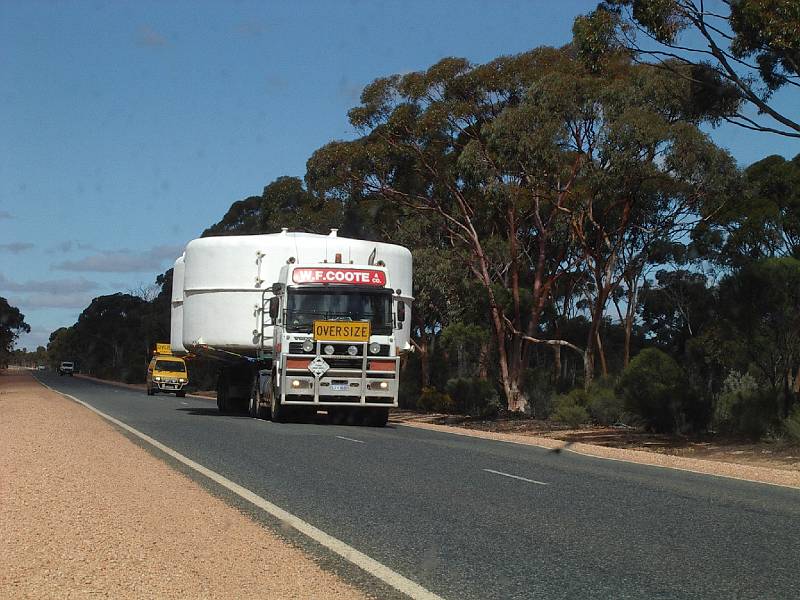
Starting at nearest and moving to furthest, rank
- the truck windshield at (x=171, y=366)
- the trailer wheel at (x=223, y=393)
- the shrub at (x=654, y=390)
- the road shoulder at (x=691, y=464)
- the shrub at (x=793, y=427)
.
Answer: the road shoulder at (x=691, y=464) → the shrub at (x=793, y=427) → the shrub at (x=654, y=390) → the trailer wheel at (x=223, y=393) → the truck windshield at (x=171, y=366)

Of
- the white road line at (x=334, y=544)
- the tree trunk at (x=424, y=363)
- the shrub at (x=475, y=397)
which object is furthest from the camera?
the tree trunk at (x=424, y=363)

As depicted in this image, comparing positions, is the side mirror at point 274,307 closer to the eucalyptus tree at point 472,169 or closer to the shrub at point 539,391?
the eucalyptus tree at point 472,169

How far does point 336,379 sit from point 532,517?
14446 millimetres

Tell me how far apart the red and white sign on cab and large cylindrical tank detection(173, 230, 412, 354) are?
4.33 feet

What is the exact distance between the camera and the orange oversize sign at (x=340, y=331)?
24.2 metres

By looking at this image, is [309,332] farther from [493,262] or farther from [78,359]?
[78,359]

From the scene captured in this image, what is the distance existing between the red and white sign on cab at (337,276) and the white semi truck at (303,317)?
23 mm

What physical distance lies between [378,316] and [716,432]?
9.51 m

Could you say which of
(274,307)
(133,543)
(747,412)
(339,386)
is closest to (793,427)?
(747,412)

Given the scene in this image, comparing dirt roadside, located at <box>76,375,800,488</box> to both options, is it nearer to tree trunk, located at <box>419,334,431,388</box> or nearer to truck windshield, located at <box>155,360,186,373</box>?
tree trunk, located at <box>419,334,431,388</box>

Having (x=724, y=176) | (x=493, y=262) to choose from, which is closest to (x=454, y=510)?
(x=724, y=176)

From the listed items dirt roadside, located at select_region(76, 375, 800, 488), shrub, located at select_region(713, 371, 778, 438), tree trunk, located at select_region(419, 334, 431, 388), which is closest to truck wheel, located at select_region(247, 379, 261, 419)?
dirt roadside, located at select_region(76, 375, 800, 488)

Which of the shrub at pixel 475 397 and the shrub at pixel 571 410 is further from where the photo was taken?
the shrub at pixel 475 397

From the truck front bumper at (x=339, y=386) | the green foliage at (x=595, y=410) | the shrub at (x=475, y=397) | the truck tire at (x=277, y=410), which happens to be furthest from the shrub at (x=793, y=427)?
the shrub at (x=475, y=397)
